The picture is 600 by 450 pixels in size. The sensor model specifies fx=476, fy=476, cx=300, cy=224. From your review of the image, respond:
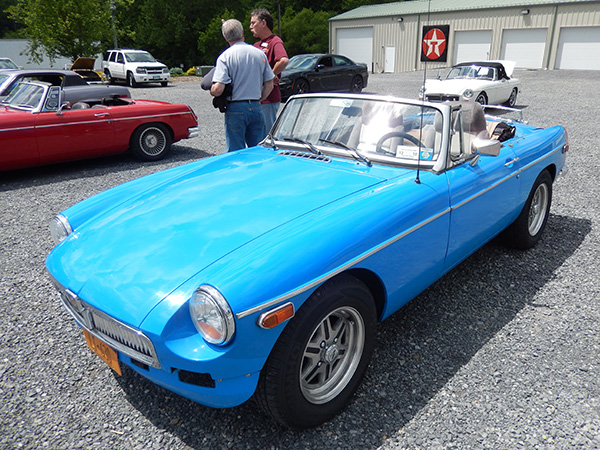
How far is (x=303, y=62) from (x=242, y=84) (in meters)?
11.0

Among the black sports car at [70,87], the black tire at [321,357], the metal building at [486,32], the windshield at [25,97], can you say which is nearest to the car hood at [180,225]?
the black tire at [321,357]

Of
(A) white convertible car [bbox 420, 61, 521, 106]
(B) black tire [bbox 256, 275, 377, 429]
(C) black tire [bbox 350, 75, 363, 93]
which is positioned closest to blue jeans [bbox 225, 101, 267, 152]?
(B) black tire [bbox 256, 275, 377, 429]

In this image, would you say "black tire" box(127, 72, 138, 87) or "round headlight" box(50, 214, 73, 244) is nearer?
"round headlight" box(50, 214, 73, 244)

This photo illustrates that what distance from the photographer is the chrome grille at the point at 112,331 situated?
78.6 inches

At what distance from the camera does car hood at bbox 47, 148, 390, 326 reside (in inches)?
84.4

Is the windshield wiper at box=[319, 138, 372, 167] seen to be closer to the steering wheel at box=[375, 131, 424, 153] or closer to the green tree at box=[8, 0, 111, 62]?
the steering wheel at box=[375, 131, 424, 153]

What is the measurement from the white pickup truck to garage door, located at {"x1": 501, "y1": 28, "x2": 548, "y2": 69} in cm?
2079

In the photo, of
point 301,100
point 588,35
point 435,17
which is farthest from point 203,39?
point 301,100

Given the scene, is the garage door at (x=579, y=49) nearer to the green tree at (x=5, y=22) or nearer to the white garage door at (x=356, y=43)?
the white garage door at (x=356, y=43)

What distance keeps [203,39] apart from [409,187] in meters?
47.1

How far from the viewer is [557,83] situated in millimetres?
19859

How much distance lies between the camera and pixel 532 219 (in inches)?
168

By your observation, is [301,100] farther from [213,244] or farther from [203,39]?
[203,39]

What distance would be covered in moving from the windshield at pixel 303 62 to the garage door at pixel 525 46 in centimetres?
1895
